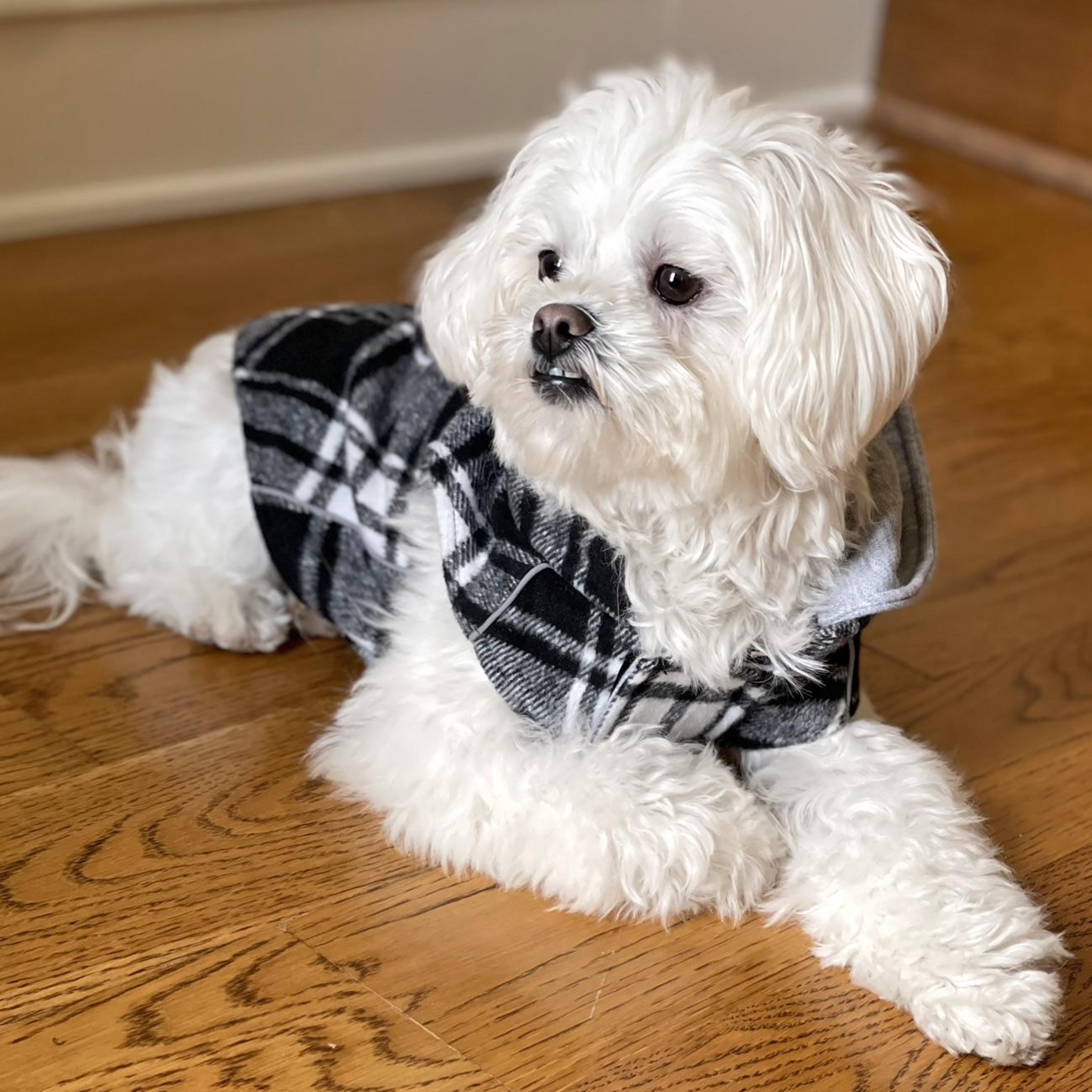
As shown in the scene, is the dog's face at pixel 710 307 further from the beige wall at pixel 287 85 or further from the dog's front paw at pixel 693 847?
the beige wall at pixel 287 85

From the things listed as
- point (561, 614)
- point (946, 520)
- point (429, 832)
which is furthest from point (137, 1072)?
point (946, 520)

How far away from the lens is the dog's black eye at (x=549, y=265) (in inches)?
49.9

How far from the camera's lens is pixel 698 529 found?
49.4 inches

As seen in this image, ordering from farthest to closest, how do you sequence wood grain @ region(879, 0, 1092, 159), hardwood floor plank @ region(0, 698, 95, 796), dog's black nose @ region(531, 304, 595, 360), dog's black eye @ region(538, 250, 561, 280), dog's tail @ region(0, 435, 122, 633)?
wood grain @ region(879, 0, 1092, 159), dog's tail @ region(0, 435, 122, 633), hardwood floor plank @ region(0, 698, 95, 796), dog's black eye @ region(538, 250, 561, 280), dog's black nose @ region(531, 304, 595, 360)

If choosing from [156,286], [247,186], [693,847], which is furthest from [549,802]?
[247,186]

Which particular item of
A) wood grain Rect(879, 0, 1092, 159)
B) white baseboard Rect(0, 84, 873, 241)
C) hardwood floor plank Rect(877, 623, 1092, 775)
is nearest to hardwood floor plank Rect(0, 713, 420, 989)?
hardwood floor plank Rect(877, 623, 1092, 775)

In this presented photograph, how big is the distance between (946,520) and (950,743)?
1.86 ft

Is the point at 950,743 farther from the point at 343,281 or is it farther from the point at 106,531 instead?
the point at 343,281

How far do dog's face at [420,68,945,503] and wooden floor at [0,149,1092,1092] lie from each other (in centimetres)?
11

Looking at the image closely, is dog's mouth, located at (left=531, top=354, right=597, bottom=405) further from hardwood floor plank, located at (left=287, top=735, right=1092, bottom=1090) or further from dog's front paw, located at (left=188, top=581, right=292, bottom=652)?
dog's front paw, located at (left=188, top=581, right=292, bottom=652)

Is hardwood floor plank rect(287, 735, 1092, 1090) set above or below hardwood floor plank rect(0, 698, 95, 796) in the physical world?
above

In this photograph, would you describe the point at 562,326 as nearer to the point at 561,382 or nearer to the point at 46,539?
the point at 561,382

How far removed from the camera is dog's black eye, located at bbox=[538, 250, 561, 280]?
49.9 inches

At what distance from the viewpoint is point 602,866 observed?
122 centimetres
